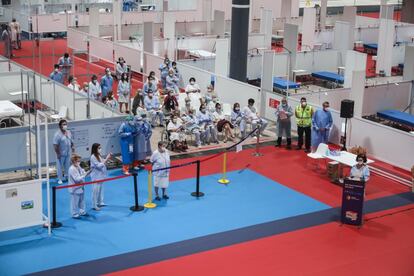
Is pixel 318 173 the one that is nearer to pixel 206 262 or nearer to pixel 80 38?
pixel 206 262

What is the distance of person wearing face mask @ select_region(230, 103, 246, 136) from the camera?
66.0 ft

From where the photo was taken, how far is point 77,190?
1405 cm

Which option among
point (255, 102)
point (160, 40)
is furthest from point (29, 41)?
point (255, 102)

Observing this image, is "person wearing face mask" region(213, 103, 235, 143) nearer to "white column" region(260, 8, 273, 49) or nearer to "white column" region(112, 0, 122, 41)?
"white column" region(260, 8, 273, 49)

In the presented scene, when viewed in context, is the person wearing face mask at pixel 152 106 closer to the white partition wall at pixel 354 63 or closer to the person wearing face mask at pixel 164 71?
the person wearing face mask at pixel 164 71

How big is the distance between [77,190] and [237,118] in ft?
24.7

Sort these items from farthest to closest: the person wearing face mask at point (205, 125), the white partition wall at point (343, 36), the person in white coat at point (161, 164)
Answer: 1. the white partition wall at point (343, 36)
2. the person wearing face mask at point (205, 125)
3. the person in white coat at point (161, 164)

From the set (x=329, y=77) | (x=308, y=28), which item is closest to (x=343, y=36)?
(x=308, y=28)

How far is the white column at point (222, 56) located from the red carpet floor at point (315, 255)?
11304 millimetres

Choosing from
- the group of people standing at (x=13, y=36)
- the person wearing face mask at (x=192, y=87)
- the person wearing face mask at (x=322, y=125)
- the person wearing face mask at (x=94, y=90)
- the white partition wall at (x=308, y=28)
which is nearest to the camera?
the person wearing face mask at (x=322, y=125)

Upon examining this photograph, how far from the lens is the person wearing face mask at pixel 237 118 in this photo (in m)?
20.1

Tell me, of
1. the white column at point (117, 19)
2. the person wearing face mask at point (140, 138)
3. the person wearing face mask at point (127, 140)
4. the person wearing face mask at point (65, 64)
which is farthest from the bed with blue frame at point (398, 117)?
the white column at point (117, 19)

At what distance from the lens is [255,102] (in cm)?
2198

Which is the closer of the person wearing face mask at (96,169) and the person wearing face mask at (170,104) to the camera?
the person wearing face mask at (96,169)
